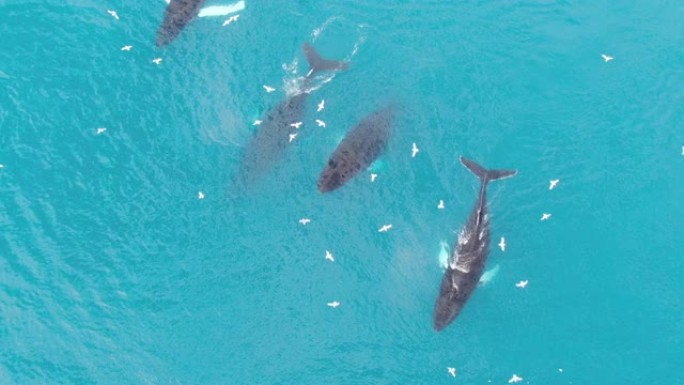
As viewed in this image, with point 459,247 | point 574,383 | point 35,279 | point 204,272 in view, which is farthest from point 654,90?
point 35,279

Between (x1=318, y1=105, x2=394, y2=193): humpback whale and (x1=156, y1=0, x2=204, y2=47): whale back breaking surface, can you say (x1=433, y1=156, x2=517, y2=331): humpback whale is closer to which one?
(x1=318, y1=105, x2=394, y2=193): humpback whale

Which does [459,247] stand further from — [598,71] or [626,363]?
[598,71]

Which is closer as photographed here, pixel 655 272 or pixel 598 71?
pixel 655 272

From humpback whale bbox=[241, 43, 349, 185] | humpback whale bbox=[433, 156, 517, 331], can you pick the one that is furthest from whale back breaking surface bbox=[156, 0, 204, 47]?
humpback whale bbox=[433, 156, 517, 331]

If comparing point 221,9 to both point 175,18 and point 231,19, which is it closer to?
point 231,19

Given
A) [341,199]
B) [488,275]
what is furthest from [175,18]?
[488,275]

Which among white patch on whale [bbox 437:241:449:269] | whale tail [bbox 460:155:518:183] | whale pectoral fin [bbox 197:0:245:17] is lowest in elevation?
white patch on whale [bbox 437:241:449:269]
